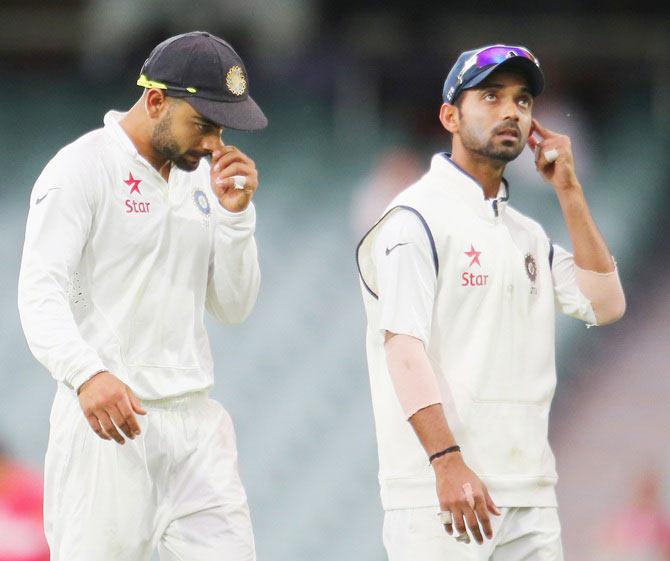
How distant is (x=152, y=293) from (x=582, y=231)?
45.2 inches

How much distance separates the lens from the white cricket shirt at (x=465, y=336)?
3.80 meters

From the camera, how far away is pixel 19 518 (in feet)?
23.5

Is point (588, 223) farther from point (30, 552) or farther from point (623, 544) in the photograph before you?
point (623, 544)

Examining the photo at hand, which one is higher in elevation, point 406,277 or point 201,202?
point 201,202

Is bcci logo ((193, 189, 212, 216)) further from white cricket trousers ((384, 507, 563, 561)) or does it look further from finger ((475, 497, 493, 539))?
finger ((475, 497, 493, 539))

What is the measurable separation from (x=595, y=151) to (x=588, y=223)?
237 inches

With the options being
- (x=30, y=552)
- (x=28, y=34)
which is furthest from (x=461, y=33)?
(x=30, y=552)

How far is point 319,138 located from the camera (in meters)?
10.2

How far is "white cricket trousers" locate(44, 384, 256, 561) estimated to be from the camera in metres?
3.85

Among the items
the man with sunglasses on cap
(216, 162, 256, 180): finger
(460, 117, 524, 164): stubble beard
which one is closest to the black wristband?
the man with sunglasses on cap

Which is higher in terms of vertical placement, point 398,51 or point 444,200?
point 398,51

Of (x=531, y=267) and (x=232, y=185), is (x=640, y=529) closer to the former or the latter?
(x=531, y=267)

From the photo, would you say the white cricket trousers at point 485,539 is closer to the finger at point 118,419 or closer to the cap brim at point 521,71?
the finger at point 118,419

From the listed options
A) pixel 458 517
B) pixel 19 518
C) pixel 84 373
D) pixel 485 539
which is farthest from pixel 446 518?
pixel 19 518
